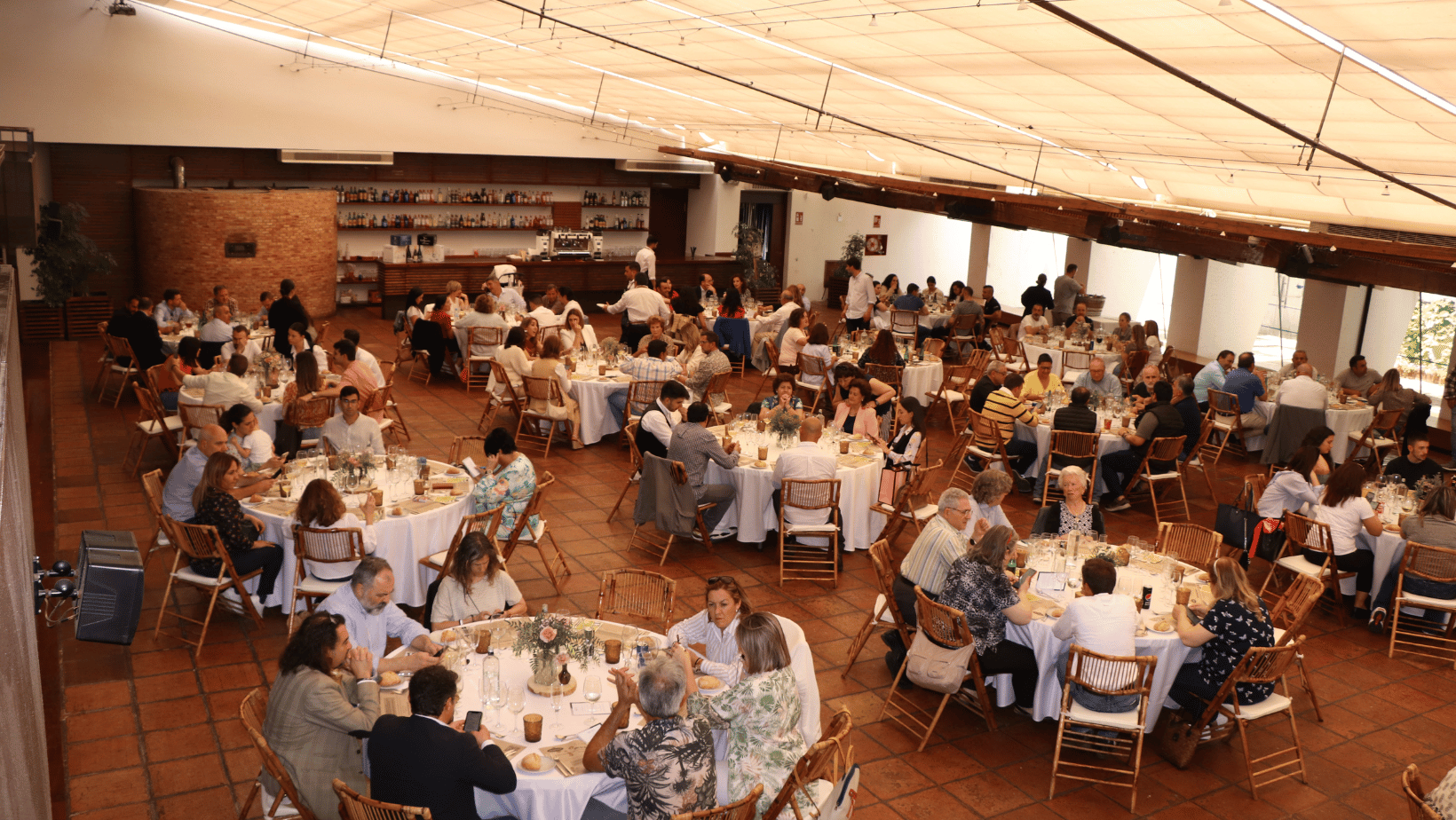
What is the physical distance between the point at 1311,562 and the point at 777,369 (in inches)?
268

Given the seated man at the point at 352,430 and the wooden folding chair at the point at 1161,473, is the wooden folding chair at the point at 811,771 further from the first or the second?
the wooden folding chair at the point at 1161,473

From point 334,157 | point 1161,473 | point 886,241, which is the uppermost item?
point 334,157

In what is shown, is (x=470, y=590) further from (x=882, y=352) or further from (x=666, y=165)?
(x=666, y=165)

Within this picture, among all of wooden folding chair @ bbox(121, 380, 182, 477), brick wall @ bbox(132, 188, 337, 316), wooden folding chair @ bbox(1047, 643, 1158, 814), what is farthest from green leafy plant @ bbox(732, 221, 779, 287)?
wooden folding chair @ bbox(1047, 643, 1158, 814)

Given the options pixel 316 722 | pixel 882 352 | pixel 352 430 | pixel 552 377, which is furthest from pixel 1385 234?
pixel 316 722

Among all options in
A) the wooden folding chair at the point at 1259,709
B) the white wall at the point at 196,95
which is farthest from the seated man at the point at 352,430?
the white wall at the point at 196,95

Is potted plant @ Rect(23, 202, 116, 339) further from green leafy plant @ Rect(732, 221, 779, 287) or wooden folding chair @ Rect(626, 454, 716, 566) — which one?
green leafy plant @ Rect(732, 221, 779, 287)

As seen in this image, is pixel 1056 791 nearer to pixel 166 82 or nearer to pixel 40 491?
pixel 40 491

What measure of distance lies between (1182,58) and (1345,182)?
12.0ft

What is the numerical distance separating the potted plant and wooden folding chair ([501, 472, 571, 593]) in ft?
33.3

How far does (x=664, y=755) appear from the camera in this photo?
3.78 m

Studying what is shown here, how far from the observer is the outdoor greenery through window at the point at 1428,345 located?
14.4m

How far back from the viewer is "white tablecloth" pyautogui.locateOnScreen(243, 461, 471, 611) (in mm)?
Result: 6645

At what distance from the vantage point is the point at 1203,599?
607cm
